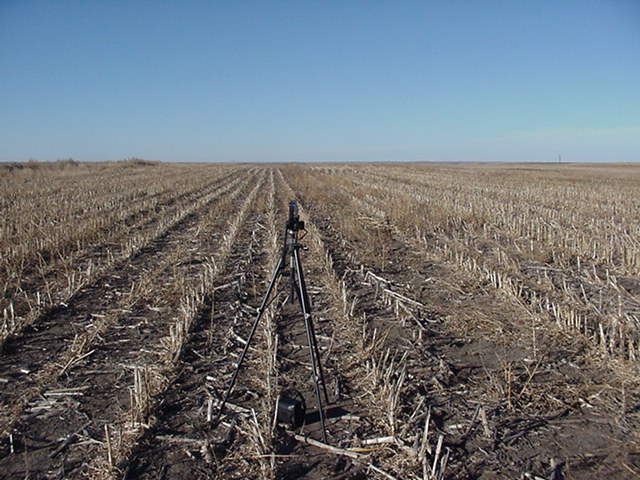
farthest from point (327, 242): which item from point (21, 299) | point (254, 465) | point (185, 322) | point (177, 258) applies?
point (254, 465)

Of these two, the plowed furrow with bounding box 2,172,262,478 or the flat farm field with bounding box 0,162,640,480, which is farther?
Answer: the plowed furrow with bounding box 2,172,262,478

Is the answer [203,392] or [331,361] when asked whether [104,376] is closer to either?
[203,392]

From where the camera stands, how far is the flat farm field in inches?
115

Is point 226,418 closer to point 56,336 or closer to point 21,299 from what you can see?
point 56,336

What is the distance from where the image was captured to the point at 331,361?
423cm

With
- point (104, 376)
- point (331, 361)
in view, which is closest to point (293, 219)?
point (331, 361)

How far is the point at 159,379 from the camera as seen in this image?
3.84 metres

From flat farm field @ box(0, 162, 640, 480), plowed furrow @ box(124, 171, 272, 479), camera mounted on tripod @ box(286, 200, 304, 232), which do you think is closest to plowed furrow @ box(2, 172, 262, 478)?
flat farm field @ box(0, 162, 640, 480)

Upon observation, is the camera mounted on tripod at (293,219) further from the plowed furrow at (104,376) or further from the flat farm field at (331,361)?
the plowed furrow at (104,376)

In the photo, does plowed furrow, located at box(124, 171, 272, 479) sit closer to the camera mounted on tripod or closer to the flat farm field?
the flat farm field

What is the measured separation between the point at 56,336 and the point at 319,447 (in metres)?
3.39

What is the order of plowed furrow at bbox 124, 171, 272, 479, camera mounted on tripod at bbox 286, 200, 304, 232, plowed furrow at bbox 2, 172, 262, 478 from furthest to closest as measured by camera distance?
camera mounted on tripod at bbox 286, 200, 304, 232 → plowed furrow at bbox 2, 172, 262, 478 → plowed furrow at bbox 124, 171, 272, 479

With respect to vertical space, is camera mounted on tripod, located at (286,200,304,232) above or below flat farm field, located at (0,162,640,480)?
above

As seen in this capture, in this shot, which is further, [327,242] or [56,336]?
Result: [327,242]
